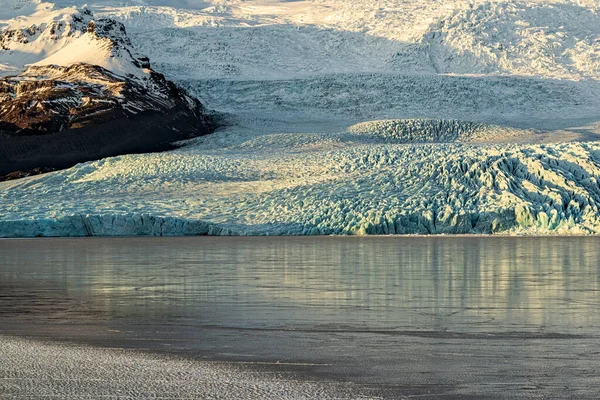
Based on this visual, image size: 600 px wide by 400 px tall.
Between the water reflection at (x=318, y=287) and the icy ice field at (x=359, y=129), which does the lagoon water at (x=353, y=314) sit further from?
the icy ice field at (x=359, y=129)

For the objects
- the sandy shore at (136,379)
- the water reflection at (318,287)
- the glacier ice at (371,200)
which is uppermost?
the sandy shore at (136,379)

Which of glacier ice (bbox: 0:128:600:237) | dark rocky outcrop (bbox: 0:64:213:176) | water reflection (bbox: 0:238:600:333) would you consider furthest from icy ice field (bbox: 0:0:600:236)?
water reflection (bbox: 0:238:600:333)

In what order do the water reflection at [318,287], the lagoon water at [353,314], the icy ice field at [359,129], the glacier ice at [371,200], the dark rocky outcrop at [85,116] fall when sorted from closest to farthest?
the lagoon water at [353,314], the water reflection at [318,287], the glacier ice at [371,200], the icy ice field at [359,129], the dark rocky outcrop at [85,116]

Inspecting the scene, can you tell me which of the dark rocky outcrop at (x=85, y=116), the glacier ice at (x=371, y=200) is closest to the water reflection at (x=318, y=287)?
the glacier ice at (x=371, y=200)

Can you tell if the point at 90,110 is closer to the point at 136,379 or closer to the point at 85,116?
the point at 85,116

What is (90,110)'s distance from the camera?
3011cm

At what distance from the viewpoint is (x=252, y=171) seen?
73.1ft

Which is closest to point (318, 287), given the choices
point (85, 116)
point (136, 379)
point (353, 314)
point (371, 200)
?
point (353, 314)

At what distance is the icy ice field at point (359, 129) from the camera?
55.0 feet

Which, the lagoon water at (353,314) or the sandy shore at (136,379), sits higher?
the sandy shore at (136,379)

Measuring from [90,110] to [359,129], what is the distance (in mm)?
8645

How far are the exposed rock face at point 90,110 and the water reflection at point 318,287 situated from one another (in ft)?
55.4

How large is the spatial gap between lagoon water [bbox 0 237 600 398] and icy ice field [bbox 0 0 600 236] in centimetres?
629

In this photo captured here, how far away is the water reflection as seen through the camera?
498cm
